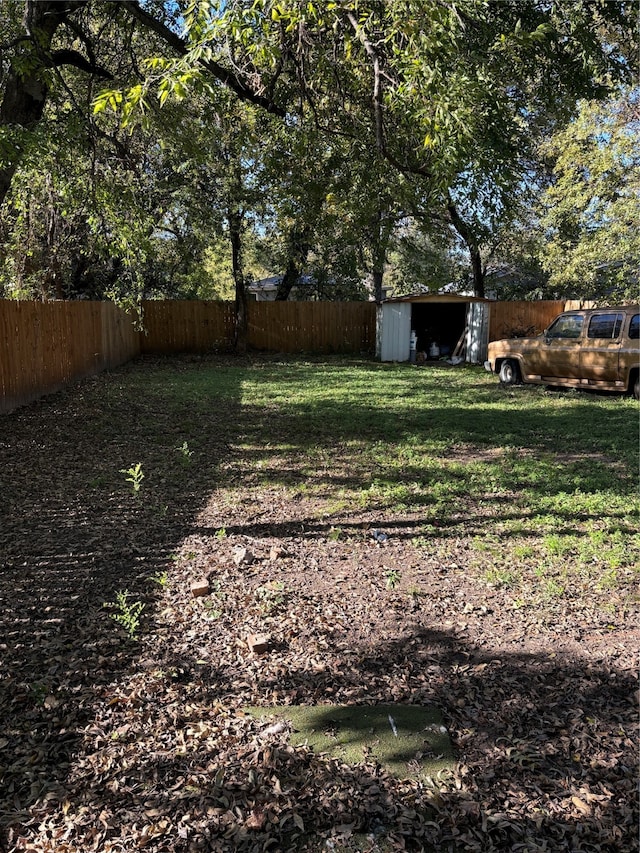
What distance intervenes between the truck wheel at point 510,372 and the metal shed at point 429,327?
5.86 m

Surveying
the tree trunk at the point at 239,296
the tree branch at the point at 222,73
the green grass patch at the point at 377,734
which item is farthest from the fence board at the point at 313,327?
the green grass patch at the point at 377,734

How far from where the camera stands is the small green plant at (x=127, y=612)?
3.31 metres

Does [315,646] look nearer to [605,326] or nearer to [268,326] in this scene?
[605,326]

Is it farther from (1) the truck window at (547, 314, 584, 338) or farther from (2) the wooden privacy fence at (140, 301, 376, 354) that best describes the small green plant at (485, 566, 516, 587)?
(2) the wooden privacy fence at (140, 301, 376, 354)

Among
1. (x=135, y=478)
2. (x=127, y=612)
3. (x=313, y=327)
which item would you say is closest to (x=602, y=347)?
(x=135, y=478)

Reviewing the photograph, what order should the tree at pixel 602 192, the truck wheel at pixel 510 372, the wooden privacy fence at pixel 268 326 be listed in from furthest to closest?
the wooden privacy fence at pixel 268 326 → the tree at pixel 602 192 → the truck wheel at pixel 510 372

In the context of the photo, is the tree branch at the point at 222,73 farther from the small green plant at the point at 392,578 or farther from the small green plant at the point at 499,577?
the small green plant at the point at 499,577

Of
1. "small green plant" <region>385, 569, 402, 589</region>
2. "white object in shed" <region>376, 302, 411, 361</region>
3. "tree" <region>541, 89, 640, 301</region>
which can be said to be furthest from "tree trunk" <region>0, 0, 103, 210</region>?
"white object in shed" <region>376, 302, 411, 361</region>

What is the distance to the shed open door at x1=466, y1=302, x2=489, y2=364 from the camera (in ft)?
63.8

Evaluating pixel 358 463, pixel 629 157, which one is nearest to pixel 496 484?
pixel 358 463

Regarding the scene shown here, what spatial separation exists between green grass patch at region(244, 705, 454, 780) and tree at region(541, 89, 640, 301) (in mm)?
15713

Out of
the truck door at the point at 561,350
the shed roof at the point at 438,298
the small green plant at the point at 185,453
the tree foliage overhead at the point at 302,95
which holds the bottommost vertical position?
the small green plant at the point at 185,453

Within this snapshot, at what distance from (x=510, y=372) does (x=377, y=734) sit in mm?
12028

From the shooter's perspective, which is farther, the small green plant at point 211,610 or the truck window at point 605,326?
the truck window at point 605,326
